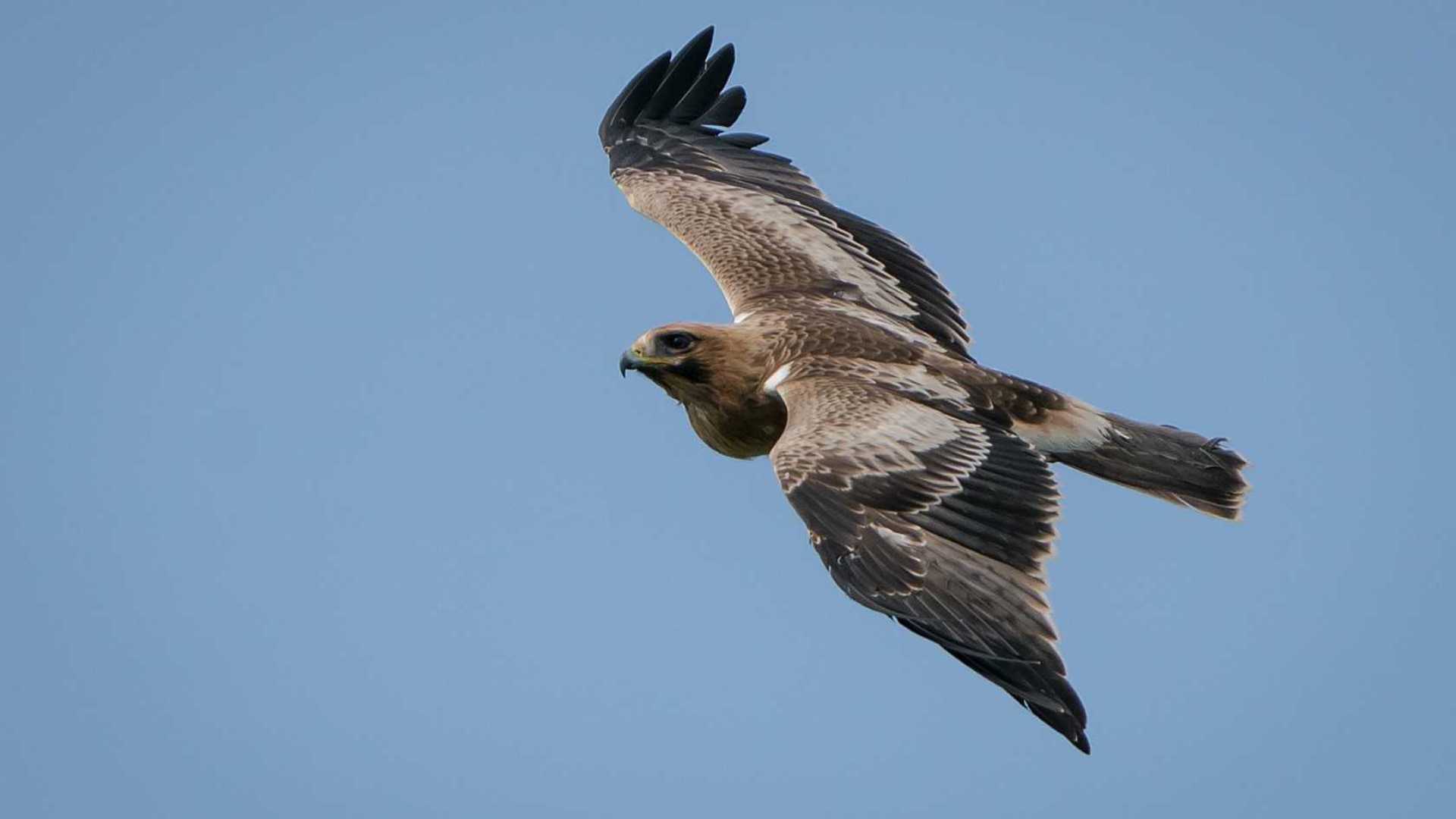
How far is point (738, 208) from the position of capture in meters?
12.3

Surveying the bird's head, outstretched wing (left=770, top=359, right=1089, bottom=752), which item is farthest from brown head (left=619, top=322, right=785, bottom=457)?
outstretched wing (left=770, top=359, right=1089, bottom=752)

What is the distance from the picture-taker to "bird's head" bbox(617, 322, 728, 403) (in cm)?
1014

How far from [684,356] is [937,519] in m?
2.06

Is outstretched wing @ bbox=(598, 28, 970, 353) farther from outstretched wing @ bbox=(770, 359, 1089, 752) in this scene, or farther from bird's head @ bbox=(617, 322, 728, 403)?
outstretched wing @ bbox=(770, 359, 1089, 752)

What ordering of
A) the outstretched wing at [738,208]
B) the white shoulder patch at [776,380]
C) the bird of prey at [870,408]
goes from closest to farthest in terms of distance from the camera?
the bird of prey at [870,408], the white shoulder patch at [776,380], the outstretched wing at [738,208]

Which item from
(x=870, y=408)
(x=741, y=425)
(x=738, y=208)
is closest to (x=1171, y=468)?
(x=870, y=408)

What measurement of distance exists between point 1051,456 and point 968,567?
5.99 feet

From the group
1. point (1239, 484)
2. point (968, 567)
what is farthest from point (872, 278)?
point (968, 567)

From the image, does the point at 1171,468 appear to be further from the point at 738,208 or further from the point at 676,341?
the point at 738,208

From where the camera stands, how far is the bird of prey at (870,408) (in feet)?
27.2

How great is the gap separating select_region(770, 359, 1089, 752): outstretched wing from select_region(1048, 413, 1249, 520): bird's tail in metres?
0.86

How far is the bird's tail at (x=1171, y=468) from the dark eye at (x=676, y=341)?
6.53ft

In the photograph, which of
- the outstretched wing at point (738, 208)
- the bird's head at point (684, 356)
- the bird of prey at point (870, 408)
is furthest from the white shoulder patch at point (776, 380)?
the outstretched wing at point (738, 208)

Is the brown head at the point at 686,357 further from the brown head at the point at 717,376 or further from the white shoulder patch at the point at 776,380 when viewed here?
the white shoulder patch at the point at 776,380
